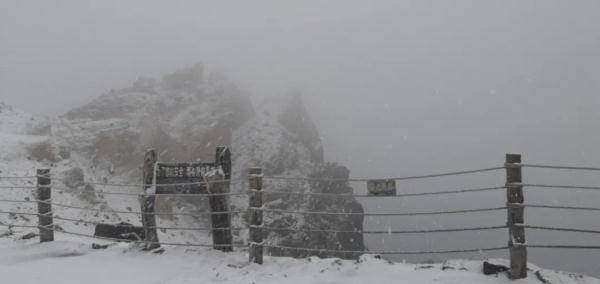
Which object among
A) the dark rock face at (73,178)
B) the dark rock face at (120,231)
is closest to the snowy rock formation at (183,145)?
the dark rock face at (73,178)

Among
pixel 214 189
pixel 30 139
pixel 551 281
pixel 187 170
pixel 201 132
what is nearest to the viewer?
pixel 551 281

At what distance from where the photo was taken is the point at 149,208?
9023 mm

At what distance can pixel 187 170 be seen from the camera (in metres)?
9.24

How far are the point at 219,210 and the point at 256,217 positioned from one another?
1433 millimetres

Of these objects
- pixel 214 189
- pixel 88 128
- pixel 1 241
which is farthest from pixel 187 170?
pixel 88 128

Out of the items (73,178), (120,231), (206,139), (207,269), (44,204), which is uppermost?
(206,139)

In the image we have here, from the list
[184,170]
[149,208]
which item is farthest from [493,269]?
[149,208]

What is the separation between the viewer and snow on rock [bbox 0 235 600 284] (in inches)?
250

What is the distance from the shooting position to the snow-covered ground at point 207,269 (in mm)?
6383

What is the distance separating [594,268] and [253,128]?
114316 millimetres

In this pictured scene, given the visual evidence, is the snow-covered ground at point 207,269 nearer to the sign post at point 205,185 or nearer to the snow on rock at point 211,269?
the snow on rock at point 211,269

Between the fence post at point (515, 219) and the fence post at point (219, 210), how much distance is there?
200 inches

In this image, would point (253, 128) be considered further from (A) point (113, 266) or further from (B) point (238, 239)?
(A) point (113, 266)

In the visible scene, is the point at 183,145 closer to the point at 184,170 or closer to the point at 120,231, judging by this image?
the point at 120,231
